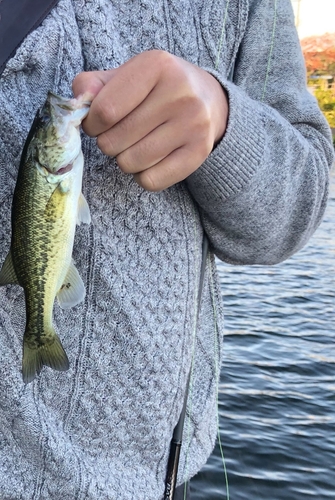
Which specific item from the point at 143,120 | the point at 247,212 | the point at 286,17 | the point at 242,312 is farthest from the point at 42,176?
the point at 242,312

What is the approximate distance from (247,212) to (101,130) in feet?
1.48

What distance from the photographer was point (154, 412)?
4.79 ft

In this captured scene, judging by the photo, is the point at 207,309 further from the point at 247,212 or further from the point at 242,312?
the point at 242,312

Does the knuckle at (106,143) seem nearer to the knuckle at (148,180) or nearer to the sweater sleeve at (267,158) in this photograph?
the knuckle at (148,180)

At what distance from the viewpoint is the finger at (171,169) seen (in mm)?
1152

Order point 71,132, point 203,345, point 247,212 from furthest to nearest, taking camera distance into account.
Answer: point 203,345 → point 247,212 → point 71,132

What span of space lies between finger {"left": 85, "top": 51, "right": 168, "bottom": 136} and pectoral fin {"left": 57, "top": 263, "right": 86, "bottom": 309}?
35cm

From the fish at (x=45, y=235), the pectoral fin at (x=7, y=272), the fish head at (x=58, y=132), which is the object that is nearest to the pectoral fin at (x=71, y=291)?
the fish at (x=45, y=235)

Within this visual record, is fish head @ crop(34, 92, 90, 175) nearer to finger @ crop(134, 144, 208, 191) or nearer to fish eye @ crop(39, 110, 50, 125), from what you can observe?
fish eye @ crop(39, 110, 50, 125)

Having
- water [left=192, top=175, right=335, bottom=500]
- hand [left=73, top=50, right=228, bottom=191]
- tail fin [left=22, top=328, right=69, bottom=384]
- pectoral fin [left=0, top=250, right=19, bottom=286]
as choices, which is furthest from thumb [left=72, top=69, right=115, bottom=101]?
water [left=192, top=175, right=335, bottom=500]

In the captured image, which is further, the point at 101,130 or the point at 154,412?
the point at 154,412

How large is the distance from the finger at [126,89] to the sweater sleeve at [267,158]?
0.22 meters

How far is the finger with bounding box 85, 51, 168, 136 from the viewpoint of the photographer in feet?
3.50

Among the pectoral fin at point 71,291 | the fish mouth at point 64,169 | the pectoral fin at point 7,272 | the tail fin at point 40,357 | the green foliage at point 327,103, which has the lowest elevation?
the green foliage at point 327,103
